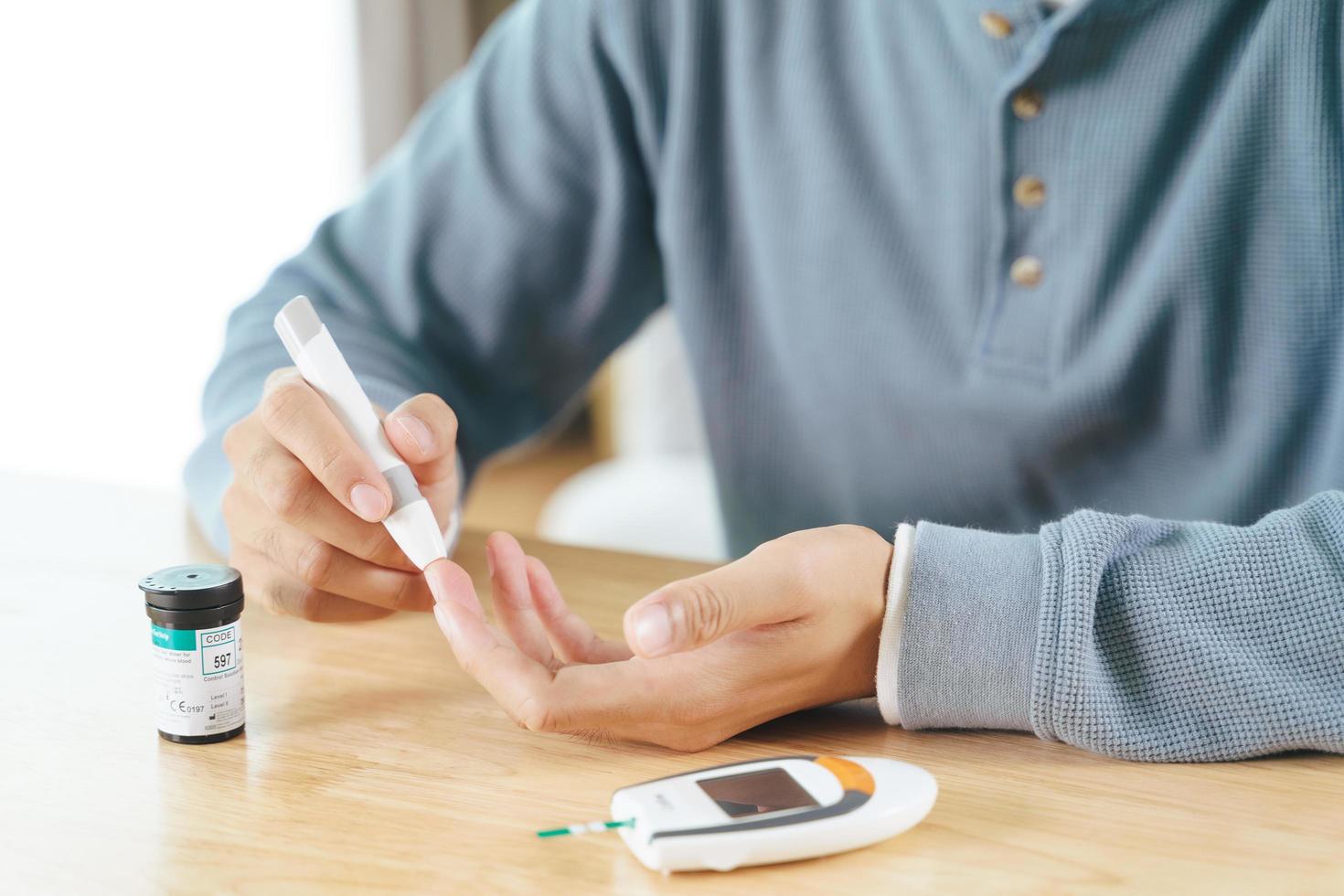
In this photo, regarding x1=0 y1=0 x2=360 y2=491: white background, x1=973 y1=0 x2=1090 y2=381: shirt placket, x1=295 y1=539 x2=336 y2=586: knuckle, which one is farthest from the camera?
x1=0 y1=0 x2=360 y2=491: white background

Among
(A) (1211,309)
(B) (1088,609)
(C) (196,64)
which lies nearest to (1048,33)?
(A) (1211,309)

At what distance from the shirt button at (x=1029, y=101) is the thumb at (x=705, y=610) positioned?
20.2 inches

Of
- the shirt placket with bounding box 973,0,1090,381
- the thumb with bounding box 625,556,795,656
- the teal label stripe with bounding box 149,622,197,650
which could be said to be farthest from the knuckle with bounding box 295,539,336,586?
the shirt placket with bounding box 973,0,1090,381

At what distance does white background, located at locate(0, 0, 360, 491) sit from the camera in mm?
2014

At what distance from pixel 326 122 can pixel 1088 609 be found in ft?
8.28

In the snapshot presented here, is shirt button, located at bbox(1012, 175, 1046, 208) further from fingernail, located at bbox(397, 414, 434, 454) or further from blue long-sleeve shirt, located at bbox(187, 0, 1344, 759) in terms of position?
fingernail, located at bbox(397, 414, 434, 454)

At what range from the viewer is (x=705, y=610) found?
1.86 ft

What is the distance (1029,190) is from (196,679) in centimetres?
71

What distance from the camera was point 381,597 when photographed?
0.72 m

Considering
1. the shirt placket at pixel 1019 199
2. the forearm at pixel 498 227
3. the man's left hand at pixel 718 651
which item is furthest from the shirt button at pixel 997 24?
the man's left hand at pixel 718 651

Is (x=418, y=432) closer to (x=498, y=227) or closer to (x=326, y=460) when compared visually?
(x=326, y=460)

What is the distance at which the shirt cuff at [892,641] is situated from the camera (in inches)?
24.6

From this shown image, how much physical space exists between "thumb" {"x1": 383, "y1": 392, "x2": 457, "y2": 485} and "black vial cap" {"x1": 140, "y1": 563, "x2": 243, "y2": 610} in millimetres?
120

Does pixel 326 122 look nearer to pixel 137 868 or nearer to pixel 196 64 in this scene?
pixel 196 64
